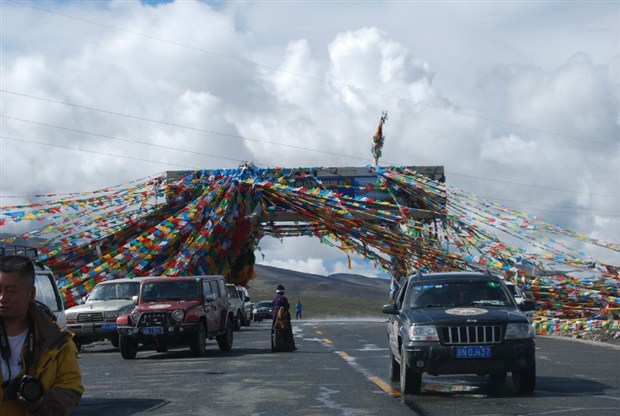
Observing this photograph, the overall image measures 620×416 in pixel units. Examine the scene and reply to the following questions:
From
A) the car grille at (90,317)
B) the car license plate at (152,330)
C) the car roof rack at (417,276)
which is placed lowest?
the car license plate at (152,330)

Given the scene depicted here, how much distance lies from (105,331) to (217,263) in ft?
36.7

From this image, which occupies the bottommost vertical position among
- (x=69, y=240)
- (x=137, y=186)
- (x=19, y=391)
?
(x=19, y=391)

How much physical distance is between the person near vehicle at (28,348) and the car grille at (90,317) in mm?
20670

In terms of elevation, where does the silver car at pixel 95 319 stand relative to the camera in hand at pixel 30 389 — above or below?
below

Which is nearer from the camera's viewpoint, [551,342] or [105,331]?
[105,331]

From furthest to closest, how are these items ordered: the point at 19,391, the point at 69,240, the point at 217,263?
the point at 217,263, the point at 69,240, the point at 19,391

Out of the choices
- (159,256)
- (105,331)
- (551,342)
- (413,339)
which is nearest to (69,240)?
(159,256)

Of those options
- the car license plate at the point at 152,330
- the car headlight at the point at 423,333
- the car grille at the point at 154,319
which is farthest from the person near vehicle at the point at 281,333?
the car headlight at the point at 423,333

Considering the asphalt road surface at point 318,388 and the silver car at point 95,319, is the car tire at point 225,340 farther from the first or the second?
the silver car at point 95,319

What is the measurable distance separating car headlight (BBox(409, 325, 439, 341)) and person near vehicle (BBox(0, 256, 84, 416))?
28.5ft

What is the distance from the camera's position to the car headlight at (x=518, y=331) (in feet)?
43.9

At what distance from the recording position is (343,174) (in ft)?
136

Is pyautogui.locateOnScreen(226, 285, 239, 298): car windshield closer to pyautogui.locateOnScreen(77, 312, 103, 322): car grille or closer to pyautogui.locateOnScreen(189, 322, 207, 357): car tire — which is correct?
pyautogui.locateOnScreen(77, 312, 103, 322): car grille

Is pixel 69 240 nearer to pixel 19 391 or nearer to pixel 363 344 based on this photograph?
pixel 363 344
